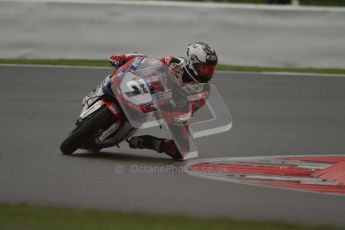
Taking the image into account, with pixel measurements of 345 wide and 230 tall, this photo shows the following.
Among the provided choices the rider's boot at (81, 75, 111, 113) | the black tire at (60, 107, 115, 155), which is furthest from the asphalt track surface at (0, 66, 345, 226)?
the rider's boot at (81, 75, 111, 113)

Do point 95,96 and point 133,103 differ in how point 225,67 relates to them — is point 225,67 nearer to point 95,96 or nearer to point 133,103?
point 95,96

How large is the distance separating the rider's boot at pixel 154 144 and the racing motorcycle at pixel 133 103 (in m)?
0.21

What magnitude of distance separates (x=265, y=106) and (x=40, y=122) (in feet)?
11.5

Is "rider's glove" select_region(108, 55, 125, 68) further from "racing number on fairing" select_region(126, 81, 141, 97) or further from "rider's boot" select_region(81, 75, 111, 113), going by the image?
"racing number on fairing" select_region(126, 81, 141, 97)

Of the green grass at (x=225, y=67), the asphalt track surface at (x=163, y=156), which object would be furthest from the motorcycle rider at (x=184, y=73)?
the green grass at (x=225, y=67)

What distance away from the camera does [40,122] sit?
37.1ft

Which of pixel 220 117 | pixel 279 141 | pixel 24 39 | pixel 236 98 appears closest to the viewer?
pixel 279 141

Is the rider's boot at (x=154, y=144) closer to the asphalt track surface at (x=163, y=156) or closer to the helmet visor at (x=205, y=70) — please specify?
the asphalt track surface at (x=163, y=156)

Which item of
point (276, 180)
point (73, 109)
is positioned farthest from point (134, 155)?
point (73, 109)

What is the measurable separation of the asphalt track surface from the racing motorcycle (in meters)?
0.35

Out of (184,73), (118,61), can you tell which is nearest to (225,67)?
(118,61)

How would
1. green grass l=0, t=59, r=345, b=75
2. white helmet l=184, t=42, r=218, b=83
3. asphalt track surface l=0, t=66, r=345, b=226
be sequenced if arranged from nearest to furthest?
1. asphalt track surface l=0, t=66, r=345, b=226
2. white helmet l=184, t=42, r=218, b=83
3. green grass l=0, t=59, r=345, b=75

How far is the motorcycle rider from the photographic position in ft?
29.4

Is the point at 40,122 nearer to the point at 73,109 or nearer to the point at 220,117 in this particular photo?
the point at 73,109
